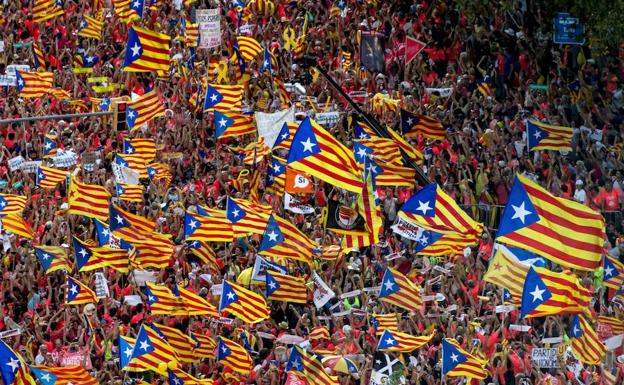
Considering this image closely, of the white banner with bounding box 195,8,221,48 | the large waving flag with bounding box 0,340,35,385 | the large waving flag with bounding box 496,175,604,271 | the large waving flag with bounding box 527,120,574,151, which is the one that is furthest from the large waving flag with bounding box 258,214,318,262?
the white banner with bounding box 195,8,221,48

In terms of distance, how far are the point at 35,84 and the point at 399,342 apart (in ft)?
50.8

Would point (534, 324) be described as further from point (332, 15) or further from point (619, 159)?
point (332, 15)

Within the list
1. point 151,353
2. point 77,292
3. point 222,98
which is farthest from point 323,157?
point 222,98

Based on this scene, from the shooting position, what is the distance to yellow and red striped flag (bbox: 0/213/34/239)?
43562 millimetres

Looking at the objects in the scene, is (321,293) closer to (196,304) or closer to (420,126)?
(196,304)

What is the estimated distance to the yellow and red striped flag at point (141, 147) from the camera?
46062mm

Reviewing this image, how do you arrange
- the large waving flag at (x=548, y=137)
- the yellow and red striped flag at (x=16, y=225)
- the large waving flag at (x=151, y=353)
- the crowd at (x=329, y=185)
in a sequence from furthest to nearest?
the yellow and red striped flag at (x=16, y=225)
the large waving flag at (x=548, y=137)
the large waving flag at (x=151, y=353)
the crowd at (x=329, y=185)

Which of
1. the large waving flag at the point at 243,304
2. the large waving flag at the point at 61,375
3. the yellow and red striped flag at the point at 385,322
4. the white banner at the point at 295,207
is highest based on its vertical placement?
the white banner at the point at 295,207

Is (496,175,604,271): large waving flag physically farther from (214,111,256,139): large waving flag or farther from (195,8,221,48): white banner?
(195,8,221,48): white banner

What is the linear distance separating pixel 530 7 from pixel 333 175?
459 inches

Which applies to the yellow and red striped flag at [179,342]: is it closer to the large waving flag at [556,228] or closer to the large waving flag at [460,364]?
the large waving flag at [460,364]

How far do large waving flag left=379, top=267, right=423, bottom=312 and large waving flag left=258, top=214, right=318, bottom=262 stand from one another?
1.52m

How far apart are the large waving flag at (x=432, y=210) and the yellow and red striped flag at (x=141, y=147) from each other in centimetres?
1173

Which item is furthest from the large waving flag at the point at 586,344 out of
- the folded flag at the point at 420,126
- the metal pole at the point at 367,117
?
the folded flag at the point at 420,126
